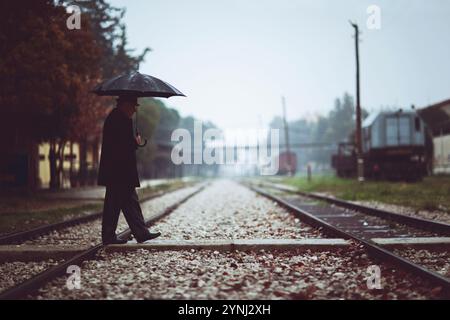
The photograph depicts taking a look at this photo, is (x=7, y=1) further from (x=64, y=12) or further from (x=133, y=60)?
(x=133, y=60)

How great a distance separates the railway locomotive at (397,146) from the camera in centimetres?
2386

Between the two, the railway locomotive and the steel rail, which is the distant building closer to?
the railway locomotive

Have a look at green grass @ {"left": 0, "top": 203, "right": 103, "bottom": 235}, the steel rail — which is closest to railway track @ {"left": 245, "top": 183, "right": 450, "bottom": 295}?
the steel rail

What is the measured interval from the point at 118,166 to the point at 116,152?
6.8 inches

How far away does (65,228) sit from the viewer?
8.54m

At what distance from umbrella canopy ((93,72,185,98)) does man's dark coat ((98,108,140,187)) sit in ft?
1.18

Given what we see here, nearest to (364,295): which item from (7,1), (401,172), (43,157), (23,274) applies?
(23,274)

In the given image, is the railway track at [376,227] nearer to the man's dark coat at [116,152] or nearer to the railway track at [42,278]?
the man's dark coat at [116,152]

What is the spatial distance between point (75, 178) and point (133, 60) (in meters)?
7.40

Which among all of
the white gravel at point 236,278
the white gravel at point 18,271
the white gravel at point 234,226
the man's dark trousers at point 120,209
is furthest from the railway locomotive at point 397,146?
the white gravel at point 18,271

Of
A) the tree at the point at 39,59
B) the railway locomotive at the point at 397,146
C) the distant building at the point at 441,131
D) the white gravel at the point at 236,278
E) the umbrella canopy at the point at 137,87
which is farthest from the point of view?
the distant building at the point at 441,131

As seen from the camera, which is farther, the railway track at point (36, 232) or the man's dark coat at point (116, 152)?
the railway track at point (36, 232)

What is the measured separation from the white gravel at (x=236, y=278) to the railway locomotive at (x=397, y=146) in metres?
19.7

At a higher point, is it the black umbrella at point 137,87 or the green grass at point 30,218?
the black umbrella at point 137,87
